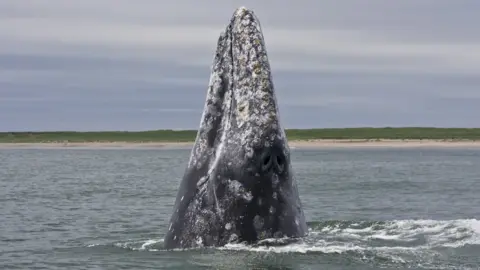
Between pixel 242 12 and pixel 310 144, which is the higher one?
pixel 242 12

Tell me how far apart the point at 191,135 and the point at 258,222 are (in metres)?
96.1

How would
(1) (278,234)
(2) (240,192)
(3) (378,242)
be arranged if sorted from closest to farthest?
(2) (240,192)
(1) (278,234)
(3) (378,242)

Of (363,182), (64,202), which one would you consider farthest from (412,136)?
(64,202)

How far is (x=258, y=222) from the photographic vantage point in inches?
353

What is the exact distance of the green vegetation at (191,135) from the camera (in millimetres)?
92750

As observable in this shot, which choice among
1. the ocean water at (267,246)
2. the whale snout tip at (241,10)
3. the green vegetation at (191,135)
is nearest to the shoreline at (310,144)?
the green vegetation at (191,135)

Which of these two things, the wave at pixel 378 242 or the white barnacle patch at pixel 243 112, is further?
the wave at pixel 378 242

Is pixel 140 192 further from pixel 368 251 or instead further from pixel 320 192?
pixel 368 251

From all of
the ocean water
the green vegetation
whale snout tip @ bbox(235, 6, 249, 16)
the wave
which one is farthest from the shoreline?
whale snout tip @ bbox(235, 6, 249, 16)

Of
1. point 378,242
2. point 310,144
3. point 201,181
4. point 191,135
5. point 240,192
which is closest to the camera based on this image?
point 240,192

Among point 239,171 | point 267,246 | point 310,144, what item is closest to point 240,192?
point 239,171

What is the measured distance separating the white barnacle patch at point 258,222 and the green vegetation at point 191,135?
3134 inches

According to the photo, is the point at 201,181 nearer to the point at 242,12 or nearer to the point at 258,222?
the point at 258,222

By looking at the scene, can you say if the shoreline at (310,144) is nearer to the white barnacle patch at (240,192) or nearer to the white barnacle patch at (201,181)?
the white barnacle patch at (201,181)
